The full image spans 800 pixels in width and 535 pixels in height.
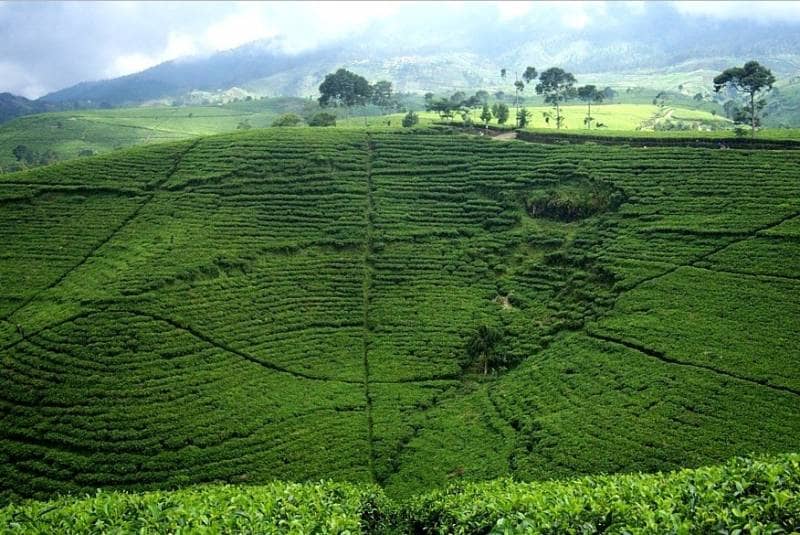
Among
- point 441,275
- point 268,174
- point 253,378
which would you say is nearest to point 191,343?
point 253,378

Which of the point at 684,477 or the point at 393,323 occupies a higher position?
the point at 684,477

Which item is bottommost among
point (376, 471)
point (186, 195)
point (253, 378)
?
point (376, 471)

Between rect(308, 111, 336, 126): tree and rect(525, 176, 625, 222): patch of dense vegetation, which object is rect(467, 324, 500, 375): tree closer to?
rect(525, 176, 625, 222): patch of dense vegetation

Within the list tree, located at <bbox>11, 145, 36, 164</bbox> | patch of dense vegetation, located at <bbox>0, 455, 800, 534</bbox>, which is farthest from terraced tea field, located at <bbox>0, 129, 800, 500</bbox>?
tree, located at <bbox>11, 145, 36, 164</bbox>

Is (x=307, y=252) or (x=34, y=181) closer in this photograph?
(x=307, y=252)

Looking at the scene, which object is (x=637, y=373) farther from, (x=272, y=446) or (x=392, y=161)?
(x=392, y=161)

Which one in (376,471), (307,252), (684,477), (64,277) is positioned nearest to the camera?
(684,477)

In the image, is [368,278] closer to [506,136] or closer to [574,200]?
[574,200]
